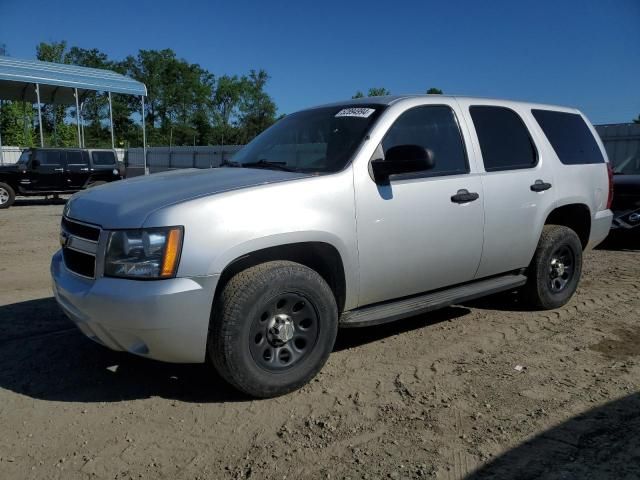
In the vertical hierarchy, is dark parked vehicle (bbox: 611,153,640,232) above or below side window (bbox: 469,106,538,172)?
below

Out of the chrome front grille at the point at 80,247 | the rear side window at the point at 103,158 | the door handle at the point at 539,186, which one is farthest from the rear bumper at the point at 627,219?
the rear side window at the point at 103,158

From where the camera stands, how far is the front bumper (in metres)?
2.87

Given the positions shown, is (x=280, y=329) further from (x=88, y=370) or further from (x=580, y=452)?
(x=580, y=452)

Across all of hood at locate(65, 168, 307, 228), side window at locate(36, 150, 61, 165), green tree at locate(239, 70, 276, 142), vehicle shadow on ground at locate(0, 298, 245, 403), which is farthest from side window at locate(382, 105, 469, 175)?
green tree at locate(239, 70, 276, 142)

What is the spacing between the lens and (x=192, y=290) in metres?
2.91

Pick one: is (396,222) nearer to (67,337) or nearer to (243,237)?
(243,237)

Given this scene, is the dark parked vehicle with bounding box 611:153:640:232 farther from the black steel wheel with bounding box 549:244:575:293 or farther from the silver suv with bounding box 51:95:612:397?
the silver suv with bounding box 51:95:612:397

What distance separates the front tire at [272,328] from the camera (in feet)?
10.0

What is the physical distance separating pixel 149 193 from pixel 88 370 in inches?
55.2

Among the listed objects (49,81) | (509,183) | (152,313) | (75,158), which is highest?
Answer: (49,81)

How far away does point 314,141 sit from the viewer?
4047mm

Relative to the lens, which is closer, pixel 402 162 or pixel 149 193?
pixel 149 193

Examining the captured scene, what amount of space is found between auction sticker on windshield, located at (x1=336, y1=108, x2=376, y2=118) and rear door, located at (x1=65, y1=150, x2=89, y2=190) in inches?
606

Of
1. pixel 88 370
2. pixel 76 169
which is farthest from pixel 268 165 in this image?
pixel 76 169
